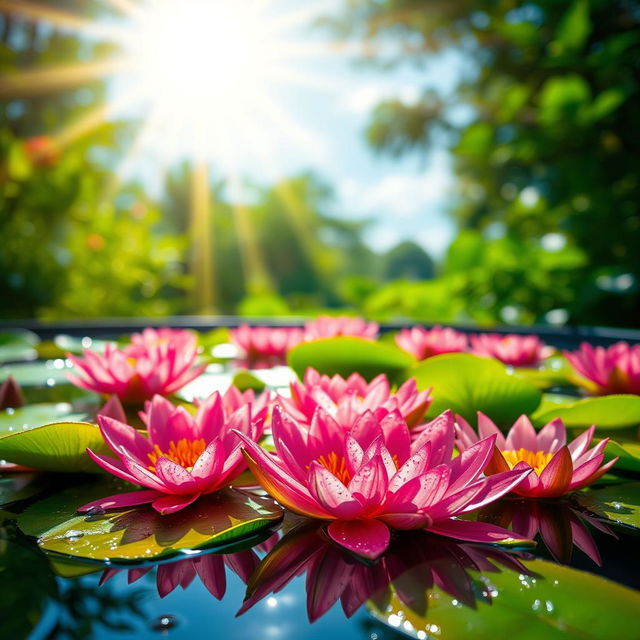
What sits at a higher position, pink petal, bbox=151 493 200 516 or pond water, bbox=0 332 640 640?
pink petal, bbox=151 493 200 516

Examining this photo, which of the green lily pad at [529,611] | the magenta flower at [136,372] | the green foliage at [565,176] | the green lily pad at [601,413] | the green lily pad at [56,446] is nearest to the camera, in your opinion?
the green lily pad at [529,611]

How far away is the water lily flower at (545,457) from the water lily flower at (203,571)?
0.67 feet

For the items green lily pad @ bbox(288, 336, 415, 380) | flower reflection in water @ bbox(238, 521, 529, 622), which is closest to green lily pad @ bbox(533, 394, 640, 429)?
green lily pad @ bbox(288, 336, 415, 380)

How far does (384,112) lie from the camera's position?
5.80 m

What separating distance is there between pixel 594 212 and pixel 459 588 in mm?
2860

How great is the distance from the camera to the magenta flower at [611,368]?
99 centimetres

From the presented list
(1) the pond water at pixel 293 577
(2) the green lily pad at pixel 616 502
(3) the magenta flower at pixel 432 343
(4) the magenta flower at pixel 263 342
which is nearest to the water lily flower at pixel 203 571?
(1) the pond water at pixel 293 577

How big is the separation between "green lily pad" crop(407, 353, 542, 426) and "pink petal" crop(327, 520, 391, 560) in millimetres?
360

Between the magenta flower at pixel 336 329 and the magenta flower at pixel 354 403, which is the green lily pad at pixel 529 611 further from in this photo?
the magenta flower at pixel 336 329

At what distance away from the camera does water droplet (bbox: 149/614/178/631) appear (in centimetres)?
39

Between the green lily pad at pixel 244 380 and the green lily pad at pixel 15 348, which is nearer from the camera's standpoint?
the green lily pad at pixel 244 380

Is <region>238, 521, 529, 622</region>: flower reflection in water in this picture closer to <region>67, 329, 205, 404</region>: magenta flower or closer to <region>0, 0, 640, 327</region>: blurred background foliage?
<region>67, 329, 205, 404</region>: magenta flower

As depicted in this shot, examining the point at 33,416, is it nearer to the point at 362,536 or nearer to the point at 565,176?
the point at 362,536

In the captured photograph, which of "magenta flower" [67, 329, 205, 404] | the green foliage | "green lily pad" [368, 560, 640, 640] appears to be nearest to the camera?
"green lily pad" [368, 560, 640, 640]
